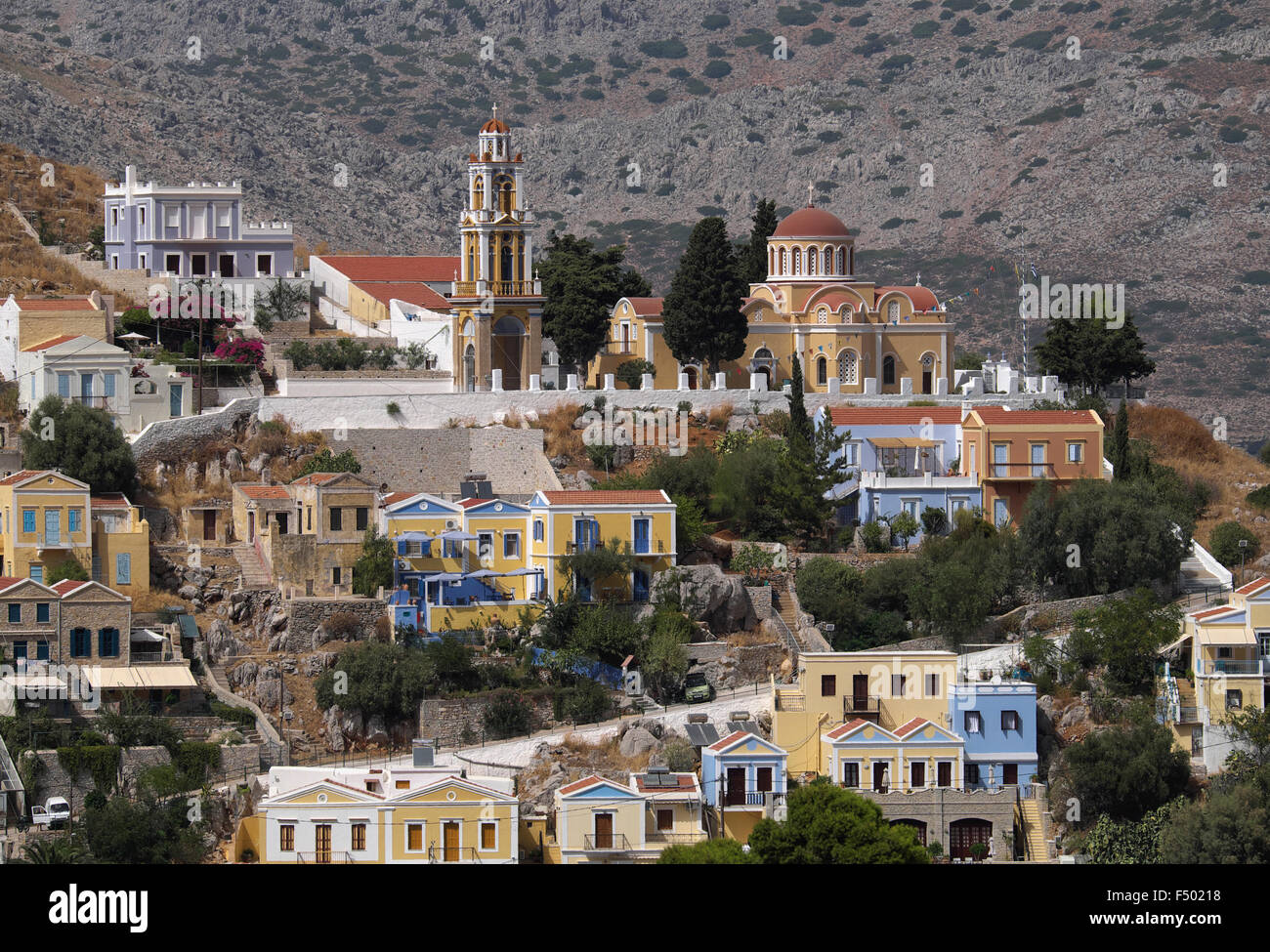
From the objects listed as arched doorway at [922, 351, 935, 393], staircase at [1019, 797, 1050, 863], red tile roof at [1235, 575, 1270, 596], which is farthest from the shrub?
staircase at [1019, 797, 1050, 863]

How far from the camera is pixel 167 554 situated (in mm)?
59469

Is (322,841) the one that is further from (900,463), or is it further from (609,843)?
(900,463)

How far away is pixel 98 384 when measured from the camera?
214 feet

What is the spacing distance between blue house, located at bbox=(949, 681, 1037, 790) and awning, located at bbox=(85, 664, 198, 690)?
16.8 m

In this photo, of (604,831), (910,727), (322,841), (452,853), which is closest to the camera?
(322,841)

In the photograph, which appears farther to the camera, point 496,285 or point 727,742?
point 496,285

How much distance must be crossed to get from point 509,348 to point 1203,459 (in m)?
20.8

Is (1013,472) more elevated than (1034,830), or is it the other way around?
(1013,472)

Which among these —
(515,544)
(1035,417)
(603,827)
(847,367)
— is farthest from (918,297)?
(603,827)

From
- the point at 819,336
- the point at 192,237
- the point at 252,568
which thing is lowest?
the point at 252,568

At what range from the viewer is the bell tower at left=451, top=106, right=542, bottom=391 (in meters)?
70.6

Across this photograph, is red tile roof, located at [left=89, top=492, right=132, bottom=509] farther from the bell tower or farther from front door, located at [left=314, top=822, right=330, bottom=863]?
front door, located at [left=314, top=822, right=330, bottom=863]

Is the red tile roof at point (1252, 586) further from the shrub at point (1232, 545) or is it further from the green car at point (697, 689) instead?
the green car at point (697, 689)
